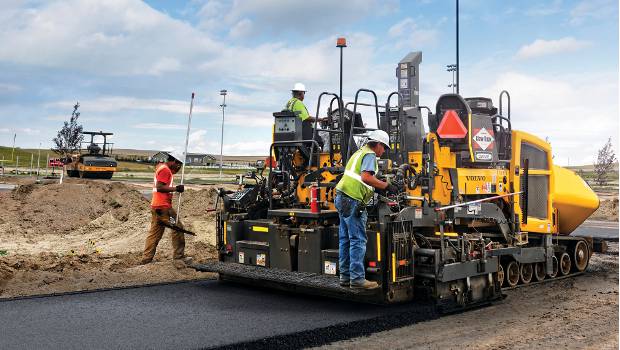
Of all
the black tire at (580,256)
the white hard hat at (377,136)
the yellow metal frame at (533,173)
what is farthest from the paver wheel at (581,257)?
the white hard hat at (377,136)

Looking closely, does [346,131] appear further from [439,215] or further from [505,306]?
[505,306]

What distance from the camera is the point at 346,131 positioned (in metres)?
8.32

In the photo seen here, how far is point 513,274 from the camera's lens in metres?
8.54

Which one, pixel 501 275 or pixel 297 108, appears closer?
pixel 501 275

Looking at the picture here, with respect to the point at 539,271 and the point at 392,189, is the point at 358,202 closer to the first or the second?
the point at 392,189

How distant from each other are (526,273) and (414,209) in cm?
266

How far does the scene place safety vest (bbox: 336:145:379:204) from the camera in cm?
662

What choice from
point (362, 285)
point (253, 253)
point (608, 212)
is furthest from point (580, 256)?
point (608, 212)

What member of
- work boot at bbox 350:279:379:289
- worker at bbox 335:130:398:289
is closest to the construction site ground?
work boot at bbox 350:279:379:289

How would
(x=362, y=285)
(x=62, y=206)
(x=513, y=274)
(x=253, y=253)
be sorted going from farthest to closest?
(x=62, y=206) < (x=513, y=274) < (x=253, y=253) < (x=362, y=285)

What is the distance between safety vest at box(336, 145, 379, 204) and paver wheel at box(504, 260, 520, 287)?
2.86 m

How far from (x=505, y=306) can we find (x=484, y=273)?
449mm

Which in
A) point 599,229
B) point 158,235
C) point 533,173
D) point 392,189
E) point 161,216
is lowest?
point 158,235

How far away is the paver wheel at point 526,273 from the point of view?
8630 millimetres
